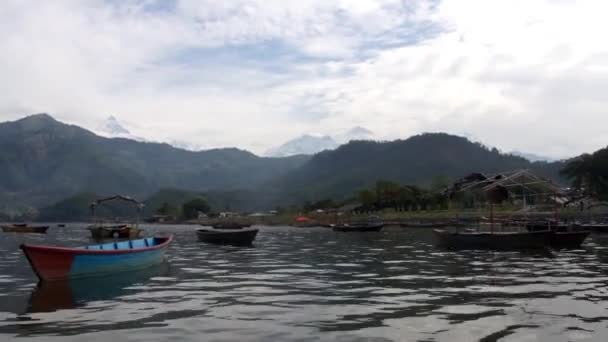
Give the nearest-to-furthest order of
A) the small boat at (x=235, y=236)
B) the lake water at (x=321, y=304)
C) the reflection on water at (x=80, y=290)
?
1. the lake water at (x=321, y=304)
2. the reflection on water at (x=80, y=290)
3. the small boat at (x=235, y=236)

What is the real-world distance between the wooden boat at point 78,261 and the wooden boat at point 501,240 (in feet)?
68.2

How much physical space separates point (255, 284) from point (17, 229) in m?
78.5

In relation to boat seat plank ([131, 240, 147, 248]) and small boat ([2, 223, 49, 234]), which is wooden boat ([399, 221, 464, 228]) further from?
small boat ([2, 223, 49, 234])

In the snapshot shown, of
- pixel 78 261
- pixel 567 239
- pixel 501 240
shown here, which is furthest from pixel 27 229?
pixel 567 239

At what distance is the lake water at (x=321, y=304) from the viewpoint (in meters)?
12.1

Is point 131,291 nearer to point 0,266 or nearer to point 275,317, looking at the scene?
point 275,317

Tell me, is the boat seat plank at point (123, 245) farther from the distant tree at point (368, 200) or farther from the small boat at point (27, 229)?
the distant tree at point (368, 200)

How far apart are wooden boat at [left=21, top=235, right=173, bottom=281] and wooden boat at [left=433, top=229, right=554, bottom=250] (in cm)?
2080

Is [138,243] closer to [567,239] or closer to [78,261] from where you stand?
[78,261]

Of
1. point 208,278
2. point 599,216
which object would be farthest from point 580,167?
point 208,278

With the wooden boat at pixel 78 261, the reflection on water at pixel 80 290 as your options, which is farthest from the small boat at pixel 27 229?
the reflection on water at pixel 80 290

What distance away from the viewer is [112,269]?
2289 centimetres

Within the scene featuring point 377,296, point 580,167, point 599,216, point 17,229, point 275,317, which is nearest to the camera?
point 275,317

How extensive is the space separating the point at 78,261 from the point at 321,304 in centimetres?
1053
